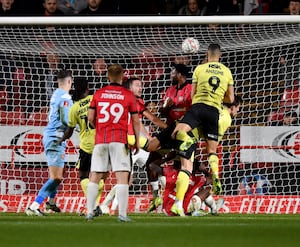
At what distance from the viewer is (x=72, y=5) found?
16016 mm

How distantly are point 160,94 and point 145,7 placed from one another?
2.10 metres

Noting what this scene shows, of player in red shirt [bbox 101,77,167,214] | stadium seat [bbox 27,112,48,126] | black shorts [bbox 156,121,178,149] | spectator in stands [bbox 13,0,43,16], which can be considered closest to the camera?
black shorts [bbox 156,121,178,149]

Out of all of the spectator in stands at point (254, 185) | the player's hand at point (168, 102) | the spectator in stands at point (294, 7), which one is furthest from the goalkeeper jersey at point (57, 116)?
the spectator in stands at point (294, 7)

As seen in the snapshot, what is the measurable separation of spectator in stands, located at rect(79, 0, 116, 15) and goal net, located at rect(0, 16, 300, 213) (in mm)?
644

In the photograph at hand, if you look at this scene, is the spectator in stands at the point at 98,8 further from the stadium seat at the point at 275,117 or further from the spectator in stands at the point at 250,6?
the stadium seat at the point at 275,117

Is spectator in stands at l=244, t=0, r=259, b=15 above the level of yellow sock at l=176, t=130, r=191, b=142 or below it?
above

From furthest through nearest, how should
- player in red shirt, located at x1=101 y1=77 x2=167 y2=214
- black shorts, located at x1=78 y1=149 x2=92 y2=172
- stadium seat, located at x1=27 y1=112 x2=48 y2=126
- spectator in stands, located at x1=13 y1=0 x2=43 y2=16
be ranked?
1. spectator in stands, located at x1=13 y1=0 x2=43 y2=16
2. stadium seat, located at x1=27 y1=112 x2=48 y2=126
3. player in red shirt, located at x1=101 y1=77 x2=167 y2=214
4. black shorts, located at x1=78 y1=149 x2=92 y2=172

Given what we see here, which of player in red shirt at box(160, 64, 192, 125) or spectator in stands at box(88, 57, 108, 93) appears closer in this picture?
player in red shirt at box(160, 64, 192, 125)

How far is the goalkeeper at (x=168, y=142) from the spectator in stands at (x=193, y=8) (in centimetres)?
217

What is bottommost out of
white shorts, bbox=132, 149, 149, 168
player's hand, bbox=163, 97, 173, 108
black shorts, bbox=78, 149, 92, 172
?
black shorts, bbox=78, 149, 92, 172

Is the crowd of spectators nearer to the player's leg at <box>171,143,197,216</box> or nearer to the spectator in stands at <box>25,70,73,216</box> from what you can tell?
the spectator in stands at <box>25,70,73,216</box>

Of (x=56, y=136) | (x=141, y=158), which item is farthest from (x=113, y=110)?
(x=141, y=158)

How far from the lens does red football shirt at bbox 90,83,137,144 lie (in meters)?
9.55

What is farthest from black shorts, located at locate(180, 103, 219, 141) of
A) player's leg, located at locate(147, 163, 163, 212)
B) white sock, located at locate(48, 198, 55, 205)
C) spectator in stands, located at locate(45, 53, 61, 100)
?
spectator in stands, located at locate(45, 53, 61, 100)
